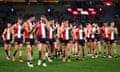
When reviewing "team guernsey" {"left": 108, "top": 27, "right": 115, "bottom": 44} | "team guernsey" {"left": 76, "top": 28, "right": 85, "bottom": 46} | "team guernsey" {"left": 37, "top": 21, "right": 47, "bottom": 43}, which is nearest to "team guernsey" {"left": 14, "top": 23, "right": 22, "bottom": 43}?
"team guernsey" {"left": 37, "top": 21, "right": 47, "bottom": 43}

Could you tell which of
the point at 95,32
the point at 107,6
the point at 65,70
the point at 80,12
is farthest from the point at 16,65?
the point at 107,6

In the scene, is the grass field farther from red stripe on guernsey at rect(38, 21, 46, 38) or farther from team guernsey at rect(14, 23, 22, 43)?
red stripe on guernsey at rect(38, 21, 46, 38)

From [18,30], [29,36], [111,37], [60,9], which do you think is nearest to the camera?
[29,36]

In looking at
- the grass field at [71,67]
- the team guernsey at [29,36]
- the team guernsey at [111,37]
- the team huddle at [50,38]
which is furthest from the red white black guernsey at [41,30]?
the team guernsey at [111,37]

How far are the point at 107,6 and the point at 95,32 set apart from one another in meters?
24.5

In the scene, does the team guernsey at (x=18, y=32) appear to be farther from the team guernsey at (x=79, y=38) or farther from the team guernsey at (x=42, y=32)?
the team guernsey at (x=79, y=38)

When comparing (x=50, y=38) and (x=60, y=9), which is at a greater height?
(x=60, y=9)

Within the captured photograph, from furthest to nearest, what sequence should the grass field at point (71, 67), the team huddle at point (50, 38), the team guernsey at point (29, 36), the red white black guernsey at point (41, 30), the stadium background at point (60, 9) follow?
the stadium background at point (60, 9), the red white black guernsey at point (41, 30), the team huddle at point (50, 38), the team guernsey at point (29, 36), the grass field at point (71, 67)

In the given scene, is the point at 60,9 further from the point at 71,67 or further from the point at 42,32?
the point at 71,67

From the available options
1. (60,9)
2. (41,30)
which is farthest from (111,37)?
(60,9)

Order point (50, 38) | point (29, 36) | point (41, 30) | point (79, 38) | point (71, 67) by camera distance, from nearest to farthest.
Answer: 1. point (71, 67)
2. point (29, 36)
3. point (41, 30)
4. point (50, 38)
5. point (79, 38)

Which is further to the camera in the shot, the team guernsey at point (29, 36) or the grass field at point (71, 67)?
the team guernsey at point (29, 36)

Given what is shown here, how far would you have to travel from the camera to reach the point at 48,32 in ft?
67.8

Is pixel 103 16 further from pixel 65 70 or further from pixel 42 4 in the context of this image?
pixel 65 70
